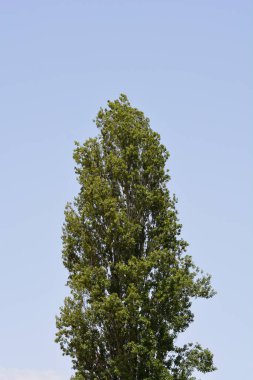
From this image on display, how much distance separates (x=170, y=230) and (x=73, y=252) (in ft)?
12.8

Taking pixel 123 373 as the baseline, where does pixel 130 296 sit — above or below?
above

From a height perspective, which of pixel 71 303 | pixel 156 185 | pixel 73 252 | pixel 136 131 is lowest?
pixel 71 303

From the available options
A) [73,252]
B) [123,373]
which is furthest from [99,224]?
[123,373]

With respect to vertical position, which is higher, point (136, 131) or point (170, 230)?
point (136, 131)

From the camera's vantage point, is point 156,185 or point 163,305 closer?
point 163,305

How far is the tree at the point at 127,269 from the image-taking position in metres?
28.0

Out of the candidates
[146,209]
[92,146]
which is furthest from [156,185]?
[92,146]

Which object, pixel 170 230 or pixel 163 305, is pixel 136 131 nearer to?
pixel 170 230

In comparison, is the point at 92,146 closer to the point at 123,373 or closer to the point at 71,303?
the point at 71,303

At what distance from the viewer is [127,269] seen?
28.2 meters

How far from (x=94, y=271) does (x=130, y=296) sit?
1.83 metres

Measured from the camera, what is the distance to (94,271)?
28.7 m

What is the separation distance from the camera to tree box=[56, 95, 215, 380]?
28.0m

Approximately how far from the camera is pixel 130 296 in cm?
2775
